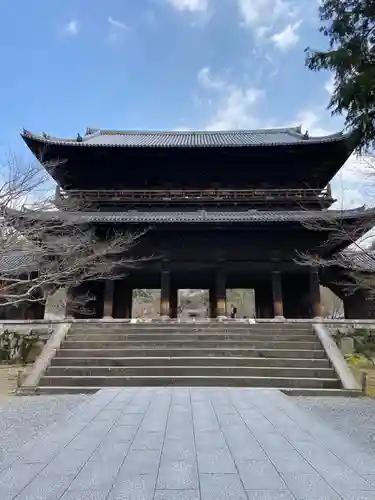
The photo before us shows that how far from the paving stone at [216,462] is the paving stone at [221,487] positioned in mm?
106

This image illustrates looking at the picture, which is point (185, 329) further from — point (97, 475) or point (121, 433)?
point (97, 475)

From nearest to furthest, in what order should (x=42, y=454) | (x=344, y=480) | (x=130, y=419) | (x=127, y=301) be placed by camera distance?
(x=344, y=480) < (x=42, y=454) < (x=130, y=419) < (x=127, y=301)

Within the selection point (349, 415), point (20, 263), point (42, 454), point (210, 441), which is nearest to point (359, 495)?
point (210, 441)

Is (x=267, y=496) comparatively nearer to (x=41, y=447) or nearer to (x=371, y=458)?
(x=371, y=458)

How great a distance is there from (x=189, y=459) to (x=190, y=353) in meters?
5.84

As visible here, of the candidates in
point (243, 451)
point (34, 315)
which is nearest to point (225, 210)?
point (34, 315)

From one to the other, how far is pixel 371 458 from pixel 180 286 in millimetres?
14728

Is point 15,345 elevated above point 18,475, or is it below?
above

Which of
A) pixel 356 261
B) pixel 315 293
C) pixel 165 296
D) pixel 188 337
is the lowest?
pixel 188 337

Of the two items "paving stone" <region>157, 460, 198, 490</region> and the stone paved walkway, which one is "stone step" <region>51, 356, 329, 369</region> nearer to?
the stone paved walkway

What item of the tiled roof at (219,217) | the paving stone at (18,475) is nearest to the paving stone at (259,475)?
the paving stone at (18,475)

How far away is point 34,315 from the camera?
15.6 metres

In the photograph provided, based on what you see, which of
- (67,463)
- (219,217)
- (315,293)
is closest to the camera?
(67,463)

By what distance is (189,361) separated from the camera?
911 centimetres
